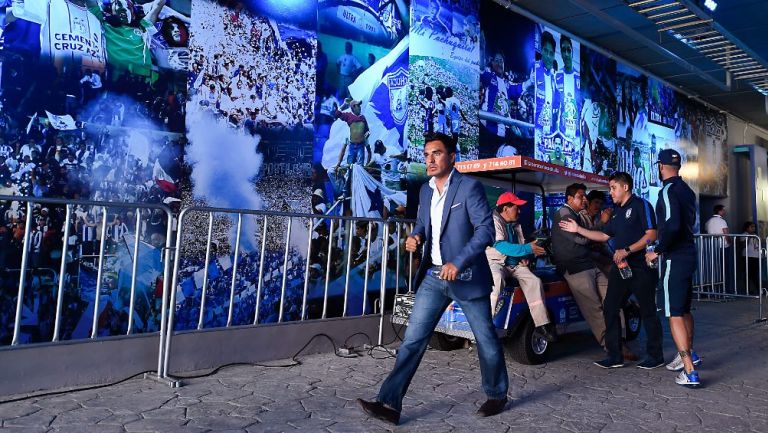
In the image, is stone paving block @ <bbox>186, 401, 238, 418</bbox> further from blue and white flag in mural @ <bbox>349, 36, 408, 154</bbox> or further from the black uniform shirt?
blue and white flag in mural @ <bbox>349, 36, 408, 154</bbox>

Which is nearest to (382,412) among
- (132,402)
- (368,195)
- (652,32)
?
(132,402)

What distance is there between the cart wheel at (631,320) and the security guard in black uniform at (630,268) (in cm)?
123

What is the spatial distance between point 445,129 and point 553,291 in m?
3.55

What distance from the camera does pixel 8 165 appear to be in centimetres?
493

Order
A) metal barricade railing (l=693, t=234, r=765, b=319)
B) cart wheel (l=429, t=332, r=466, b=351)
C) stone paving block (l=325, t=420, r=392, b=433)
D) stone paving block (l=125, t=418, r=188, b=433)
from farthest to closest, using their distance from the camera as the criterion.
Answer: metal barricade railing (l=693, t=234, r=765, b=319), cart wheel (l=429, t=332, r=466, b=351), stone paving block (l=325, t=420, r=392, b=433), stone paving block (l=125, t=418, r=188, b=433)

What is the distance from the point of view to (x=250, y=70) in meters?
6.70

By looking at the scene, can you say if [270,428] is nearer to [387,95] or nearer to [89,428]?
[89,428]

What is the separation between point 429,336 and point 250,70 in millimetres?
4039

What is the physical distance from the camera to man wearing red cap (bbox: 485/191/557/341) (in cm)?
582

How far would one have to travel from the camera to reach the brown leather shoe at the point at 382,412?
395cm

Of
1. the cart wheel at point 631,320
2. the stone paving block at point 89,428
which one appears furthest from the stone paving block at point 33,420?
the cart wheel at point 631,320

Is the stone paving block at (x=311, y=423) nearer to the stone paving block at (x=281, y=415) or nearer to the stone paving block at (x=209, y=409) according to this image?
the stone paving block at (x=281, y=415)

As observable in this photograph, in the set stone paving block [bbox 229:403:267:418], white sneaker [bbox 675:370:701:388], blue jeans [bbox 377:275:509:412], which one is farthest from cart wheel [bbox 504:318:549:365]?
stone paving block [bbox 229:403:267:418]

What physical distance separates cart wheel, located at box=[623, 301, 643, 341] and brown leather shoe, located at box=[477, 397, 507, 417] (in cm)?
357
